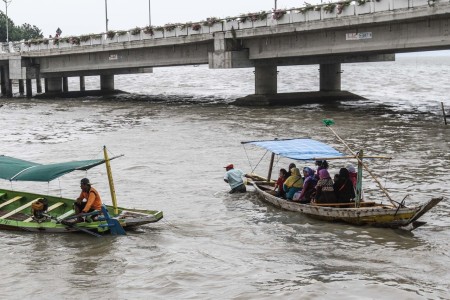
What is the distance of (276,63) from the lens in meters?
51.8

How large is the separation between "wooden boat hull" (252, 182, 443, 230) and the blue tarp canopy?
1423 millimetres

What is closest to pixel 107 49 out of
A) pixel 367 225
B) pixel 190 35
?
pixel 190 35

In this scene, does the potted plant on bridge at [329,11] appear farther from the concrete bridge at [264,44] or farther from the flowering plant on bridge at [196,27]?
the flowering plant on bridge at [196,27]

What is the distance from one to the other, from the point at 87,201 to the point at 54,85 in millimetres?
56269

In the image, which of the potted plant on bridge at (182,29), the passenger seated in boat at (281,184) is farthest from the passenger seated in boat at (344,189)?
the potted plant on bridge at (182,29)

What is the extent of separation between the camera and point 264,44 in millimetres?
47812

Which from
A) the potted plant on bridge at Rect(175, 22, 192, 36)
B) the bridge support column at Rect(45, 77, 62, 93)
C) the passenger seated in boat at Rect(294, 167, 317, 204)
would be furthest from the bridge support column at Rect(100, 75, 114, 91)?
the passenger seated in boat at Rect(294, 167, 317, 204)

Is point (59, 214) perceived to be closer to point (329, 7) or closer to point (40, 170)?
point (40, 170)

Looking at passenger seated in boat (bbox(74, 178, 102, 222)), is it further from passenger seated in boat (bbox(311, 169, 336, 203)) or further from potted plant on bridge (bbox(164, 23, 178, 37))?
potted plant on bridge (bbox(164, 23, 178, 37))

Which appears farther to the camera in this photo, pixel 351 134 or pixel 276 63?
pixel 276 63

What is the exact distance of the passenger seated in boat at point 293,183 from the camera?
19.3m

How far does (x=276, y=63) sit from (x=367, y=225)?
3579 centimetres

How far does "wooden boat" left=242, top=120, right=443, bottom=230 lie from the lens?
16.5m

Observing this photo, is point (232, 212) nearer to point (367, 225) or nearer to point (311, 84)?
point (367, 225)
